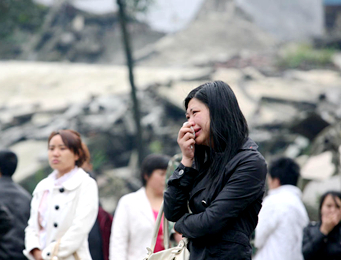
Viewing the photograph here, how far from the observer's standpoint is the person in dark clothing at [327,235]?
377cm

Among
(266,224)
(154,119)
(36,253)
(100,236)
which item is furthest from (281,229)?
(154,119)

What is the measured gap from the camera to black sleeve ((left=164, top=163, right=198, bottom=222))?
2309mm

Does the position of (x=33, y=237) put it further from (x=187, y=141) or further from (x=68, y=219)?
(x=187, y=141)

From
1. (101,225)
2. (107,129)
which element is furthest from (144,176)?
(107,129)

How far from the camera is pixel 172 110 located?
12867 millimetres

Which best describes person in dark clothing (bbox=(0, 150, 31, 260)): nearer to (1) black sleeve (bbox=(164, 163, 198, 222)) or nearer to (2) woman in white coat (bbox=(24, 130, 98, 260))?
(2) woman in white coat (bbox=(24, 130, 98, 260))

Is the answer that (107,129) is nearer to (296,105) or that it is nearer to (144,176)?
(296,105)

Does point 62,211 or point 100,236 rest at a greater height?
point 62,211

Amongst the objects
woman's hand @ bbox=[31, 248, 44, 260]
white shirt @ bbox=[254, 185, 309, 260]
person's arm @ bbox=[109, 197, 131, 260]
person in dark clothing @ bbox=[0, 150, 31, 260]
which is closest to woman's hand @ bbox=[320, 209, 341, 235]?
white shirt @ bbox=[254, 185, 309, 260]

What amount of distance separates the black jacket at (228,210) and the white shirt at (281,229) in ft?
6.26

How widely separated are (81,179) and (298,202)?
188 cm

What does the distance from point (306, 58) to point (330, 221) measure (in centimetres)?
1548

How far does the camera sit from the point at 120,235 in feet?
12.3

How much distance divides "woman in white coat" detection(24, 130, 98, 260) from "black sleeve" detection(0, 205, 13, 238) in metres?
0.48
